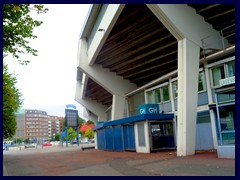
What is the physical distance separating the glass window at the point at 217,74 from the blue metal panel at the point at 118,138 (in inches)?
342

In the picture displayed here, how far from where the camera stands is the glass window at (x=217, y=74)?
18.8 metres

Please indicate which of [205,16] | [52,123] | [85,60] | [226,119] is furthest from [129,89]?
[52,123]

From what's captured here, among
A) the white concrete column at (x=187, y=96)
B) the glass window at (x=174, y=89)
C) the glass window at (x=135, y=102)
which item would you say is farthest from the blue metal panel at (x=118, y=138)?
the white concrete column at (x=187, y=96)

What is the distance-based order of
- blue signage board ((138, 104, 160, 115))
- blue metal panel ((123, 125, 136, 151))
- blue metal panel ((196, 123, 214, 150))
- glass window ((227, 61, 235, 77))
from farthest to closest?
blue metal panel ((123, 125, 136, 151)) < blue signage board ((138, 104, 160, 115)) < blue metal panel ((196, 123, 214, 150)) < glass window ((227, 61, 235, 77))

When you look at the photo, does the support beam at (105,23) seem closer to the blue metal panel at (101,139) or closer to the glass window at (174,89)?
the glass window at (174,89)

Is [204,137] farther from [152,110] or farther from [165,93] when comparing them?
[165,93]

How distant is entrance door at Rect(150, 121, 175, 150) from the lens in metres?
20.5

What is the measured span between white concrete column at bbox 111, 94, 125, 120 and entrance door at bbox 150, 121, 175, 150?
35.8ft

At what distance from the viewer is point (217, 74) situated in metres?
19.2

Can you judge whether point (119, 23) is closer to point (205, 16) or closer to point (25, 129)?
point (205, 16)

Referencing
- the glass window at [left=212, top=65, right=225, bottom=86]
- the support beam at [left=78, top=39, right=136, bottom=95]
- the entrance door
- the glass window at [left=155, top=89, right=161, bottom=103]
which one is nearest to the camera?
the glass window at [left=212, top=65, right=225, bottom=86]

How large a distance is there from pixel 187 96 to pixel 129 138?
25.0 ft

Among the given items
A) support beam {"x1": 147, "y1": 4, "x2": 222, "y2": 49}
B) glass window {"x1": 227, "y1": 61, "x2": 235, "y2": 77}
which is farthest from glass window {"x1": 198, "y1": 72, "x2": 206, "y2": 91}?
glass window {"x1": 227, "y1": 61, "x2": 235, "y2": 77}

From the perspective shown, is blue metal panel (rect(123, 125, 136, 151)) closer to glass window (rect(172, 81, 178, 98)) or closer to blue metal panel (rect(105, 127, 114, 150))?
blue metal panel (rect(105, 127, 114, 150))
